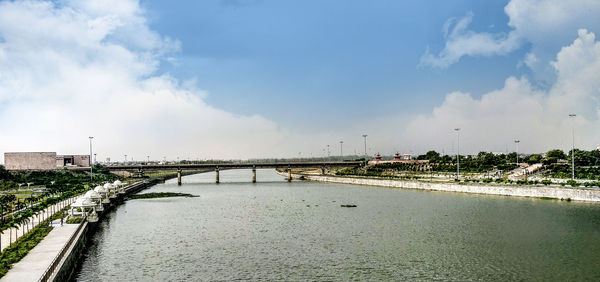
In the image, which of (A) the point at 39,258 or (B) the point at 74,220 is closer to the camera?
(A) the point at 39,258

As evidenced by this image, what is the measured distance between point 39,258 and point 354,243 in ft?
88.0

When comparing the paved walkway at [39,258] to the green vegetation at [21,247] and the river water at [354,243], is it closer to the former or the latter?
the green vegetation at [21,247]

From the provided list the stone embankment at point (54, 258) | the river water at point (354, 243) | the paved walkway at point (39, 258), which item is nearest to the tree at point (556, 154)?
the river water at point (354, 243)

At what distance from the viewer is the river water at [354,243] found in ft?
110

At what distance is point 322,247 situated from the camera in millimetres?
42062

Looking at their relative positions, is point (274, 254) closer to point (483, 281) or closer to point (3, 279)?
point (483, 281)

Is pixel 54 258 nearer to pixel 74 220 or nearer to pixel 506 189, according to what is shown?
pixel 74 220

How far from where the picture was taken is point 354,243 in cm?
4391

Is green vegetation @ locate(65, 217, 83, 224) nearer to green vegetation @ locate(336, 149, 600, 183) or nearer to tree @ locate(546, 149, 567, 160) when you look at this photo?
green vegetation @ locate(336, 149, 600, 183)

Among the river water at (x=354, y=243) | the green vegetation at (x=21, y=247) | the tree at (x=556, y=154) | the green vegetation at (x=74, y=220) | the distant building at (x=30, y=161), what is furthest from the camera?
the distant building at (x=30, y=161)

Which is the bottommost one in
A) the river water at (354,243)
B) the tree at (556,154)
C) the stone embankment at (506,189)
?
the river water at (354,243)

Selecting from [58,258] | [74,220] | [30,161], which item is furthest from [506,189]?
[30,161]

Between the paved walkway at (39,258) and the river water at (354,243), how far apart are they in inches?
106

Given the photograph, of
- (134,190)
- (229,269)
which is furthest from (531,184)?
(134,190)
